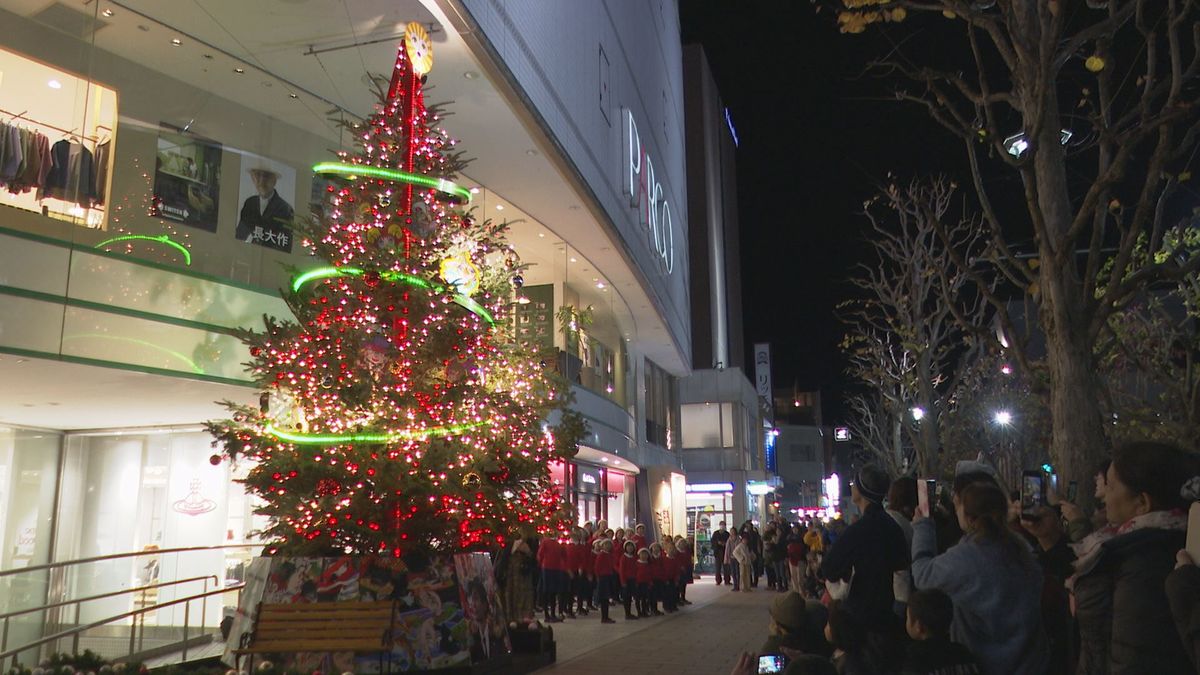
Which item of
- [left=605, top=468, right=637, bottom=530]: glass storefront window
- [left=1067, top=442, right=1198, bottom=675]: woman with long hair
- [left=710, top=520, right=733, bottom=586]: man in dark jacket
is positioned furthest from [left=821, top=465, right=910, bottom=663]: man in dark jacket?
[left=710, top=520, right=733, bottom=586]: man in dark jacket

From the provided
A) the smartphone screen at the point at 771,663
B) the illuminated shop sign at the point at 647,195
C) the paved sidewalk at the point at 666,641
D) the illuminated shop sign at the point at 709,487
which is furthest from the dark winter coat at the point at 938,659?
the illuminated shop sign at the point at 709,487

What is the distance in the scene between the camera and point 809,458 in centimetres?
9081

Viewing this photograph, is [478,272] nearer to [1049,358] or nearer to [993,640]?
[1049,358]

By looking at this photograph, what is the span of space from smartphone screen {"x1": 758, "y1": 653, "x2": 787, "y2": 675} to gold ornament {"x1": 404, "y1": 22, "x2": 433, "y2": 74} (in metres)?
8.38

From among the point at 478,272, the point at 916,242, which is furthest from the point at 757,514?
the point at 478,272

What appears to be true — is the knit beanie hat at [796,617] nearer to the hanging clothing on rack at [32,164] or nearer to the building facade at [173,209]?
the building facade at [173,209]

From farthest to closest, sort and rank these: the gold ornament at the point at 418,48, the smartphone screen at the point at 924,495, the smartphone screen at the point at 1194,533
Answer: the gold ornament at the point at 418,48 → the smartphone screen at the point at 924,495 → the smartphone screen at the point at 1194,533

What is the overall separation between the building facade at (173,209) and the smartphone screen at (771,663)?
761cm

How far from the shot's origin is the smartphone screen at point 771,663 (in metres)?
3.75

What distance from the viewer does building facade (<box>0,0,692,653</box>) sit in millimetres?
10484

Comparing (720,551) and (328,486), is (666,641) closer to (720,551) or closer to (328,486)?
(328,486)

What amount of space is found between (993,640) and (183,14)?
11737 mm

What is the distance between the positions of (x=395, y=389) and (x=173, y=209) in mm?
5391

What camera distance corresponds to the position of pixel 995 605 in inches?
145
